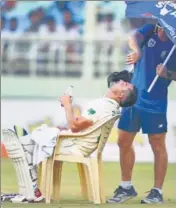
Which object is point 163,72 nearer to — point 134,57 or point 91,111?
point 134,57

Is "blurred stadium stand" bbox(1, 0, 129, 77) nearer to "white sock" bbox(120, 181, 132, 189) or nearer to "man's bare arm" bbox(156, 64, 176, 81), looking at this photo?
"white sock" bbox(120, 181, 132, 189)

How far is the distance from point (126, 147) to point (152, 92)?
0.52 metres

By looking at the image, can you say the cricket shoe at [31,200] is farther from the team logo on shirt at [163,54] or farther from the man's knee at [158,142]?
the team logo on shirt at [163,54]

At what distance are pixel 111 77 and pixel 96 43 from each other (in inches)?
379

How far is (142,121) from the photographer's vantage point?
7430mm

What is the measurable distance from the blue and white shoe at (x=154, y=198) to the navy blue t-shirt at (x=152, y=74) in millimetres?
656

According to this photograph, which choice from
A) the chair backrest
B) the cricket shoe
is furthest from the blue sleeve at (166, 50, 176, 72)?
the cricket shoe

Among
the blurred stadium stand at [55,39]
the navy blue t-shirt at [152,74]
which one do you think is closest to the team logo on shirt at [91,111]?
the navy blue t-shirt at [152,74]

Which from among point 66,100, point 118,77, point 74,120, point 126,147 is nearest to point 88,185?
point 126,147

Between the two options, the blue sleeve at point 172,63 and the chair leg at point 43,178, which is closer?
the chair leg at point 43,178

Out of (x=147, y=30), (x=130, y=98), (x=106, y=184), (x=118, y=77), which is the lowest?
(x=106, y=184)

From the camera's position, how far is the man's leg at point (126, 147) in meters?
7.44

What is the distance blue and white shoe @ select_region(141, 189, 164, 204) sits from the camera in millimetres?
7272

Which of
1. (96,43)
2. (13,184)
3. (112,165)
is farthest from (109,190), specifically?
(96,43)
